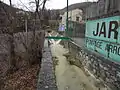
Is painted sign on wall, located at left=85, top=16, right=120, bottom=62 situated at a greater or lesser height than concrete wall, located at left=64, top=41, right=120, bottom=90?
greater

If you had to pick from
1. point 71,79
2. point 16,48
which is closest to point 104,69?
point 71,79

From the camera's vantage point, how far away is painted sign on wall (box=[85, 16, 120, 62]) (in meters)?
4.34

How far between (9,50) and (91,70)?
5037 mm

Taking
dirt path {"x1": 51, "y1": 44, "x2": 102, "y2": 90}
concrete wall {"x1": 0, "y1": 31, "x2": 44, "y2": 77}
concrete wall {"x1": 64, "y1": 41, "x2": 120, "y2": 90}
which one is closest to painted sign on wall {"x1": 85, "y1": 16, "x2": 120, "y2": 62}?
concrete wall {"x1": 64, "y1": 41, "x2": 120, "y2": 90}

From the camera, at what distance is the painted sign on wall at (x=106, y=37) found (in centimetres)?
434

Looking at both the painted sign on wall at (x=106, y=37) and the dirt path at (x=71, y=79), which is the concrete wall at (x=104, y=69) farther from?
the dirt path at (x=71, y=79)

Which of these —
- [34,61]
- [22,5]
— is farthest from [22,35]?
[22,5]

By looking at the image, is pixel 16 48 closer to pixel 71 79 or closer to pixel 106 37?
pixel 71 79

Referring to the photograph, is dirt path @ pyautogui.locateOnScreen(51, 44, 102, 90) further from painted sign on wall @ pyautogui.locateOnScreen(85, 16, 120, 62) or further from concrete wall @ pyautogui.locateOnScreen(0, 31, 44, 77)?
concrete wall @ pyautogui.locateOnScreen(0, 31, 44, 77)

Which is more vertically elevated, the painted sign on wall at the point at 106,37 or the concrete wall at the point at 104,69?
the painted sign on wall at the point at 106,37

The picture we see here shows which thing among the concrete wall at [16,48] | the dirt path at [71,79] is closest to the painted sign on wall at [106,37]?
the dirt path at [71,79]

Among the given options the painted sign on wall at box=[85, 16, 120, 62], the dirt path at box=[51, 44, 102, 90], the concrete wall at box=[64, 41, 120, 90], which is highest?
the painted sign on wall at box=[85, 16, 120, 62]

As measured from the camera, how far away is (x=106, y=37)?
5066 mm

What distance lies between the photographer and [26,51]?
927 centimetres
